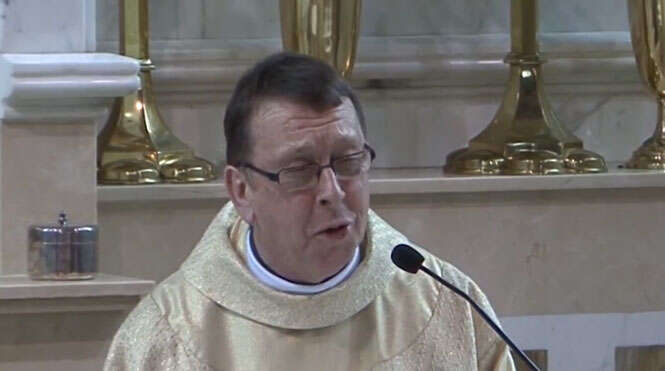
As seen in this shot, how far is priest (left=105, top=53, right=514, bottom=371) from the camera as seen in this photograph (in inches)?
102

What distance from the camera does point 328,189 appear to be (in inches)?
101

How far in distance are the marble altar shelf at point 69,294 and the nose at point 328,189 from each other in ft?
2.39

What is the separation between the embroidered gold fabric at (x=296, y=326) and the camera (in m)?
2.70

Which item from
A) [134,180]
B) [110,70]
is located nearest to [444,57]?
[134,180]

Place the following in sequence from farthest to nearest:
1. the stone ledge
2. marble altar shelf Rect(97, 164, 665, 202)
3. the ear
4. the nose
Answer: marble altar shelf Rect(97, 164, 665, 202), the stone ledge, the ear, the nose

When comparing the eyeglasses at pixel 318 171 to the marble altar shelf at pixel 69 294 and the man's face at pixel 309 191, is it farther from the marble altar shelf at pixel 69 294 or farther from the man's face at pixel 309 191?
the marble altar shelf at pixel 69 294

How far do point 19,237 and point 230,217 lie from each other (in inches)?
24.0

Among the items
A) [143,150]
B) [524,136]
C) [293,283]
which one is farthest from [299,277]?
[524,136]

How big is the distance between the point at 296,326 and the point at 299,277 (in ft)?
0.23

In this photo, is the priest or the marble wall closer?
the priest

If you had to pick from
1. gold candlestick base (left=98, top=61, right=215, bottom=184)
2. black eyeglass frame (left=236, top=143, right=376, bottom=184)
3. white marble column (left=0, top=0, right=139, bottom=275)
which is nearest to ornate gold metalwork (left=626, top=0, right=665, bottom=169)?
gold candlestick base (left=98, top=61, right=215, bottom=184)

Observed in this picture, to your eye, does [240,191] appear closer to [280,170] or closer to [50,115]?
[280,170]

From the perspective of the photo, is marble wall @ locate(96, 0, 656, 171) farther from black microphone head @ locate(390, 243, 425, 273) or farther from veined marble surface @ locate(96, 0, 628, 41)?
black microphone head @ locate(390, 243, 425, 273)

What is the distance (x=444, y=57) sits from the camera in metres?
4.09
